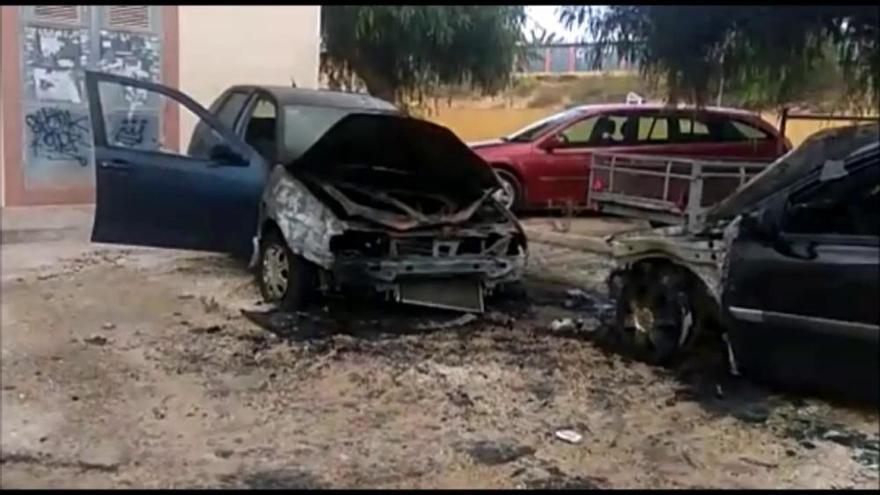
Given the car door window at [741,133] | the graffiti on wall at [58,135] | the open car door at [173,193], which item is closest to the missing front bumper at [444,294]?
the open car door at [173,193]

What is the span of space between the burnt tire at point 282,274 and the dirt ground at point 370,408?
0.17 m

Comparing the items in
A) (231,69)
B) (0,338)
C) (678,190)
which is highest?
(231,69)

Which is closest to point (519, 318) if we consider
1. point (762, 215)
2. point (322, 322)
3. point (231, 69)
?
point (322, 322)

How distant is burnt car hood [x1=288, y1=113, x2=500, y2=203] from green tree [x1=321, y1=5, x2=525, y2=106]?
14.8 feet

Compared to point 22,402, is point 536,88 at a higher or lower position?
higher

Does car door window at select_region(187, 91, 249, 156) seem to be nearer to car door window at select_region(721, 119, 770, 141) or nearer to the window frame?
the window frame

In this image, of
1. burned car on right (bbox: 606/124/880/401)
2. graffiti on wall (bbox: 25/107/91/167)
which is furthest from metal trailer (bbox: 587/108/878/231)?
graffiti on wall (bbox: 25/107/91/167)

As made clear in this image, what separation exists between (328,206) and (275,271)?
0.77m

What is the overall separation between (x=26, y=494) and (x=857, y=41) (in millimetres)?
4813

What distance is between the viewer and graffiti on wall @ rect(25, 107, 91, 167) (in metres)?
11.5

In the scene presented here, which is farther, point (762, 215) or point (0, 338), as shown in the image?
point (0, 338)

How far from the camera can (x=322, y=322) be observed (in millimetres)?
6641

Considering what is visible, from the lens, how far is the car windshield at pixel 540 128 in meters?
13.1

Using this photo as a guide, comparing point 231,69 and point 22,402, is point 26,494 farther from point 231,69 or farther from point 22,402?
point 231,69
